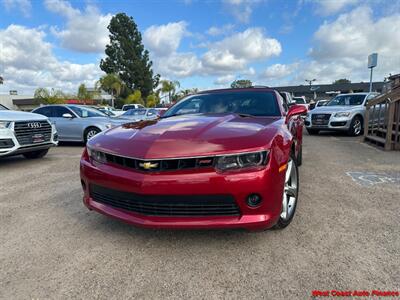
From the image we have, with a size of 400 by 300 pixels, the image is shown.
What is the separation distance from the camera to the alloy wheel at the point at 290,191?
263 centimetres

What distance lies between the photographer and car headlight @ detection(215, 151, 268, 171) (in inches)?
83.1

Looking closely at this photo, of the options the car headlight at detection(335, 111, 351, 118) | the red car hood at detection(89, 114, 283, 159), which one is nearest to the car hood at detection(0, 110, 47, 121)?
the red car hood at detection(89, 114, 283, 159)

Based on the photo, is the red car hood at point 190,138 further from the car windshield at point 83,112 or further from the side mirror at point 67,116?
the car windshield at point 83,112

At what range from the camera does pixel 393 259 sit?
7.18ft

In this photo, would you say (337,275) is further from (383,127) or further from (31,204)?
(383,127)

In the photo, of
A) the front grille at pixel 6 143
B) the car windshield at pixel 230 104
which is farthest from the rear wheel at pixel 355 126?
the front grille at pixel 6 143

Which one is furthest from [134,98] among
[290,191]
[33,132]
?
[290,191]

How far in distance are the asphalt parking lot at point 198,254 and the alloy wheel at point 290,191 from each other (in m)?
0.18

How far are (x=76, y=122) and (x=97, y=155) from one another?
7152 millimetres

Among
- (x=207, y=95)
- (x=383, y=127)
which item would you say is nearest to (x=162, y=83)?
(x=383, y=127)

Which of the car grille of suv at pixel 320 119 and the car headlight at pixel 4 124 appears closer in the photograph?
the car headlight at pixel 4 124

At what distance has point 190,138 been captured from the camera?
7.48 feet

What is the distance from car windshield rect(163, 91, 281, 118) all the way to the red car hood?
56 centimetres

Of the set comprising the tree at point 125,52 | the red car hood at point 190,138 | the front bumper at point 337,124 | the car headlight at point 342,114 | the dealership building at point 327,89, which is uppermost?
Answer: the tree at point 125,52
